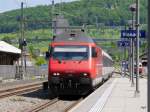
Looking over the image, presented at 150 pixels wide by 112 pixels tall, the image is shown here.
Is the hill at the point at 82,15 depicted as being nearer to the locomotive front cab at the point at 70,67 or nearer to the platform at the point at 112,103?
the locomotive front cab at the point at 70,67

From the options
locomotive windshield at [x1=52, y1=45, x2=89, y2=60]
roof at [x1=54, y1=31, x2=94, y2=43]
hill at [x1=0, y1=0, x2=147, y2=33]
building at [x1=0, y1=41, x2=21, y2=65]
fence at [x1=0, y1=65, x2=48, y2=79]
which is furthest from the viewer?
hill at [x1=0, y1=0, x2=147, y2=33]

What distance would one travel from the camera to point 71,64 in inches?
988

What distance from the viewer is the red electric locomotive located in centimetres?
2462

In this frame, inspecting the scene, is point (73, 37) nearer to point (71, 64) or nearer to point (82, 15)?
point (71, 64)

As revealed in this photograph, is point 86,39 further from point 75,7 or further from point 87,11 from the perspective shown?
point 75,7

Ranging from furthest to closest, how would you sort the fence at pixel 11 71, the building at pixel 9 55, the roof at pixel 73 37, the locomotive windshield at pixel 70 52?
1. the building at pixel 9 55
2. the fence at pixel 11 71
3. the roof at pixel 73 37
4. the locomotive windshield at pixel 70 52

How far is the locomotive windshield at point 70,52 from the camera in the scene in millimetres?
25453

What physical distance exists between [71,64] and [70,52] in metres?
0.77

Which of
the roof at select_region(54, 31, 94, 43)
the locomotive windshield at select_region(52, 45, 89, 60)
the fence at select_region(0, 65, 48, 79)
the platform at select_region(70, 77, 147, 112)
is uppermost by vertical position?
the roof at select_region(54, 31, 94, 43)

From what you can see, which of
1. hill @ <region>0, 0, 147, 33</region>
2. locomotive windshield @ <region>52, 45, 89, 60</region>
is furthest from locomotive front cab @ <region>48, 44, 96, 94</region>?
hill @ <region>0, 0, 147, 33</region>

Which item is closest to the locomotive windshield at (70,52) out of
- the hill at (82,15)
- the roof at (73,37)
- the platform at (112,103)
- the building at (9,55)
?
the roof at (73,37)

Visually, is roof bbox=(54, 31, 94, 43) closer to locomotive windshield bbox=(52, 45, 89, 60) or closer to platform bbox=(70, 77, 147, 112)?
locomotive windshield bbox=(52, 45, 89, 60)

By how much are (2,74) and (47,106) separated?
36816 millimetres

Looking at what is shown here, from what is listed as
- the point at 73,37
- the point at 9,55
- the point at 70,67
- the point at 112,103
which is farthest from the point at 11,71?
the point at 112,103
